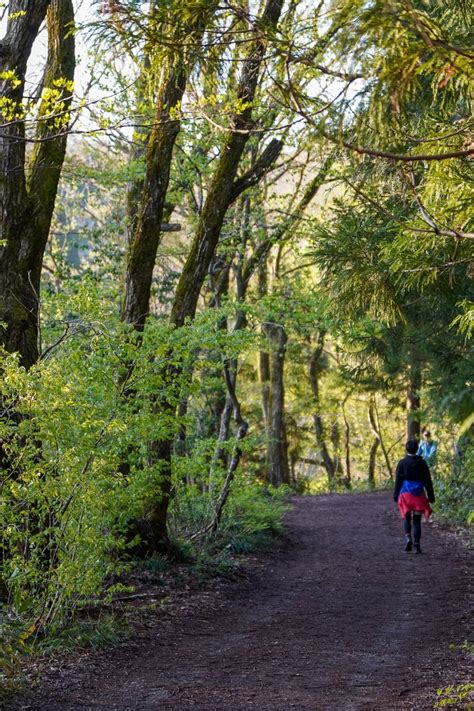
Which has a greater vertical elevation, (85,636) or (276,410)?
(276,410)

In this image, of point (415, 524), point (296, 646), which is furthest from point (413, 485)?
point (296, 646)

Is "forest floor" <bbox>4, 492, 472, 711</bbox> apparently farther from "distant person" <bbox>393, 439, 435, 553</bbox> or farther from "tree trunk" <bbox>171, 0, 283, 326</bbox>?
"tree trunk" <bbox>171, 0, 283, 326</bbox>

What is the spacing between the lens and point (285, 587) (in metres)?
10.3

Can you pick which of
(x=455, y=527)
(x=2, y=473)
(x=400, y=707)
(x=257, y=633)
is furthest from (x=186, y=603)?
(x=455, y=527)

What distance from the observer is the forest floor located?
5348 millimetres

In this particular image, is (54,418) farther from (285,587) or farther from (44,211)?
(285,587)

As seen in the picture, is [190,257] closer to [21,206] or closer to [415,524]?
[21,206]

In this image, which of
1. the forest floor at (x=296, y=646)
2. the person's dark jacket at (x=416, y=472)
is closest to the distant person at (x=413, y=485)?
the person's dark jacket at (x=416, y=472)

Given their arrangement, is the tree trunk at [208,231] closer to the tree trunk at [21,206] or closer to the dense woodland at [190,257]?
the dense woodland at [190,257]

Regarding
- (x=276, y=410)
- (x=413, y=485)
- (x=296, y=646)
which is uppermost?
(x=276, y=410)

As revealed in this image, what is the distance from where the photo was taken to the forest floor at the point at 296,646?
535 cm

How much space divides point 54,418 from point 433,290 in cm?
445

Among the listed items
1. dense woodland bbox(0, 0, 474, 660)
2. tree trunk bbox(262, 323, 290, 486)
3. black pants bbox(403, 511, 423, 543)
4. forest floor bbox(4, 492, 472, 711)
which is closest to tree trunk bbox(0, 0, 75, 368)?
dense woodland bbox(0, 0, 474, 660)

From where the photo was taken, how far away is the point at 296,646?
275 inches
